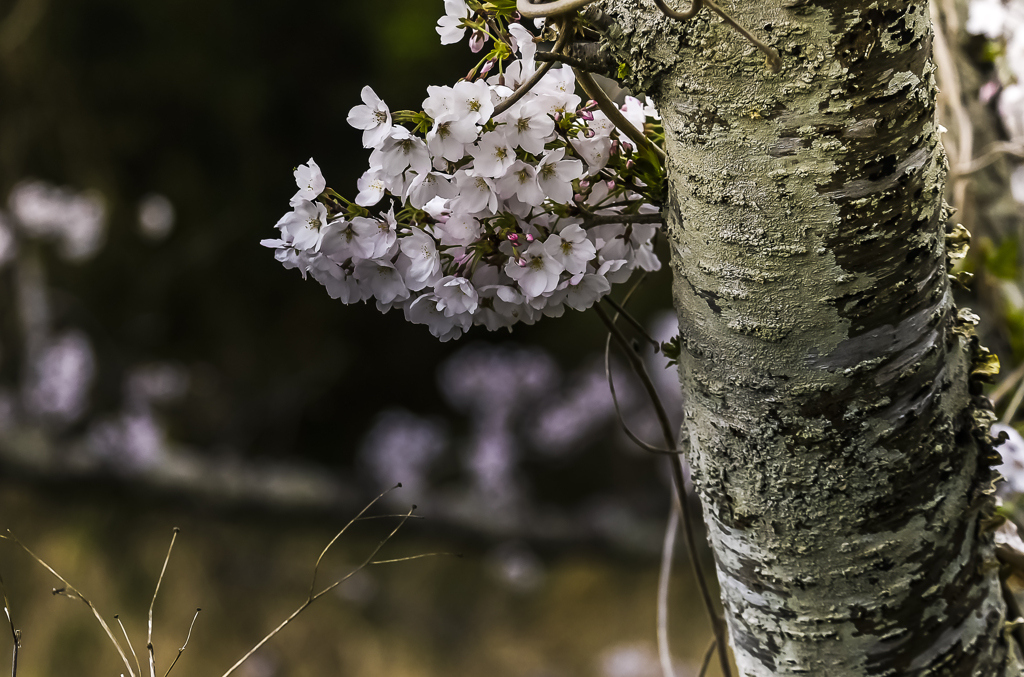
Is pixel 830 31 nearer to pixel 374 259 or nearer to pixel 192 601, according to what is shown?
pixel 374 259

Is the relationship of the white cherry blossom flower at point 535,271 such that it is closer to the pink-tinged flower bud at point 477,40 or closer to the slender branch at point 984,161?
the pink-tinged flower bud at point 477,40

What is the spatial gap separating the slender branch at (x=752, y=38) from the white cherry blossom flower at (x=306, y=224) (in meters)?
0.20

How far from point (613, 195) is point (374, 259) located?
14 centimetres

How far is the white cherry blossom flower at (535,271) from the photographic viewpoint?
33 centimetres

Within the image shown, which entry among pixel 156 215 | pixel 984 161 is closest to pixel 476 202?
pixel 984 161

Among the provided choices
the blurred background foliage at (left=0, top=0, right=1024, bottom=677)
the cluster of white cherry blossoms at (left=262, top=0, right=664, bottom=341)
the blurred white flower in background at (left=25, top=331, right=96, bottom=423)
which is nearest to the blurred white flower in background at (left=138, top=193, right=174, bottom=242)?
the blurred background foliage at (left=0, top=0, right=1024, bottom=677)

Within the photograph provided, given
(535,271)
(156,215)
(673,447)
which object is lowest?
(673,447)

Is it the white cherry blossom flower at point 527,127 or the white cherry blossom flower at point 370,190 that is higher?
the white cherry blossom flower at point 527,127

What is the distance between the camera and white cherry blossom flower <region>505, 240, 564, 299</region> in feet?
1.07

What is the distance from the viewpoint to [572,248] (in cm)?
33

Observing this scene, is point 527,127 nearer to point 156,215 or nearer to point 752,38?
point 752,38

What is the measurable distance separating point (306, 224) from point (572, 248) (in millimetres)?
138

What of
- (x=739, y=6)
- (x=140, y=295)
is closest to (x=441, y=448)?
(x=140, y=295)

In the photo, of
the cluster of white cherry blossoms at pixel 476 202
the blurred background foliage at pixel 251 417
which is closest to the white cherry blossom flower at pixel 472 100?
the cluster of white cherry blossoms at pixel 476 202
